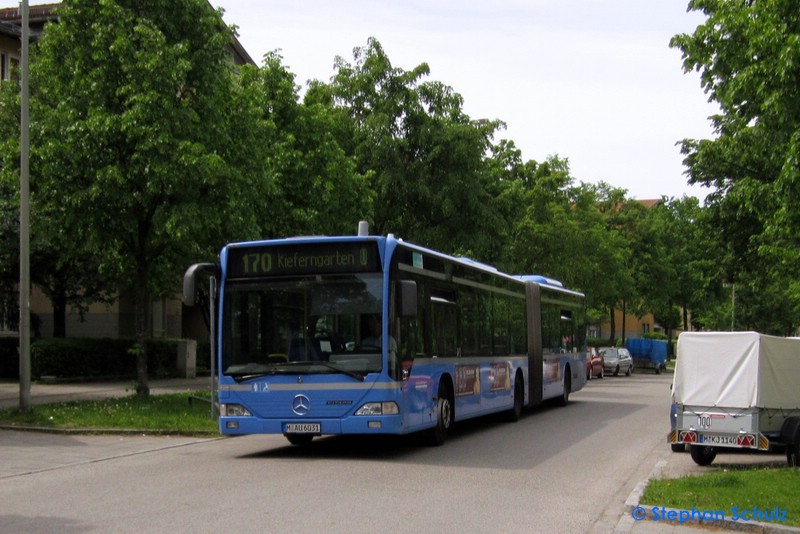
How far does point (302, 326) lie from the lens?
556 inches

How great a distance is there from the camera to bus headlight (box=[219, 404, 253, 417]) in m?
14.4

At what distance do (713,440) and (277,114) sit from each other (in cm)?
1870

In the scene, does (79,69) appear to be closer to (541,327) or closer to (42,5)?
(541,327)

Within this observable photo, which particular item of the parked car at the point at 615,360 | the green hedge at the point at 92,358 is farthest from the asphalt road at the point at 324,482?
the parked car at the point at 615,360

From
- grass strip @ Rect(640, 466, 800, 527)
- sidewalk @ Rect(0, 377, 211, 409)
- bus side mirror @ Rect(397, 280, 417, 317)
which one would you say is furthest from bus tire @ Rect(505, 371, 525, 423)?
grass strip @ Rect(640, 466, 800, 527)

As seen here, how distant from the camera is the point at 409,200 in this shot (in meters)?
35.4

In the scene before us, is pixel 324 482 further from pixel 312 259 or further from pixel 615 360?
pixel 615 360

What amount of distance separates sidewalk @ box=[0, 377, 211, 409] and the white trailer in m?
13.6

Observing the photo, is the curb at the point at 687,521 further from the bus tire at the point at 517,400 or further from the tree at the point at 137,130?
the tree at the point at 137,130

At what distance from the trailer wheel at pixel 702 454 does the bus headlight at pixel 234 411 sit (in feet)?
20.1

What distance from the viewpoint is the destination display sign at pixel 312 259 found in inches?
561

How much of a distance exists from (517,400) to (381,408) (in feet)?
27.6

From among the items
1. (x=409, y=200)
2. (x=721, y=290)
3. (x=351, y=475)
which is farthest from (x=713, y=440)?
(x=721, y=290)

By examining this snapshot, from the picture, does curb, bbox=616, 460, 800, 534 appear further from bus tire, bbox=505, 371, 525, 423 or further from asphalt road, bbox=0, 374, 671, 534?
bus tire, bbox=505, 371, 525, 423
